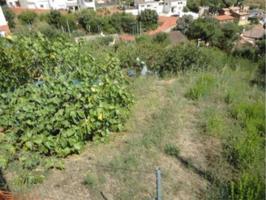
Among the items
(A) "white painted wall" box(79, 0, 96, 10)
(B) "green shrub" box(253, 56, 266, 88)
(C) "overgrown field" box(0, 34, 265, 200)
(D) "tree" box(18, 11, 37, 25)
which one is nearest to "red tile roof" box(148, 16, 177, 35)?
(A) "white painted wall" box(79, 0, 96, 10)

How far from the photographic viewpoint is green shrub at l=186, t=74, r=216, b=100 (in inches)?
144

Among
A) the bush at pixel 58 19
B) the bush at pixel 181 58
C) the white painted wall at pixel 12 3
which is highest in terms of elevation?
the bush at pixel 181 58

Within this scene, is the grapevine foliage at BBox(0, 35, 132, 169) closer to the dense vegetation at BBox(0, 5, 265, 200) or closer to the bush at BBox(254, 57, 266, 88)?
the dense vegetation at BBox(0, 5, 265, 200)

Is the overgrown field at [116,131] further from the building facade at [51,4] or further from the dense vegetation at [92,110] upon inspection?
the building facade at [51,4]

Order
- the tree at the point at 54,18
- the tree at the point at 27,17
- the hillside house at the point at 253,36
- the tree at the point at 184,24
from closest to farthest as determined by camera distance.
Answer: the hillside house at the point at 253,36 → the tree at the point at 184,24 → the tree at the point at 54,18 → the tree at the point at 27,17

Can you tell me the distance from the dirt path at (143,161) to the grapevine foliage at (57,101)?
0.56ft

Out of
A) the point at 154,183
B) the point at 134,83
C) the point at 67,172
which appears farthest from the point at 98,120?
the point at 134,83

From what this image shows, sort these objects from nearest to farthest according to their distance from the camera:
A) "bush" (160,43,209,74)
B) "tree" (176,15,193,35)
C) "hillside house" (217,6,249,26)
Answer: "bush" (160,43,209,74) < "tree" (176,15,193,35) < "hillside house" (217,6,249,26)

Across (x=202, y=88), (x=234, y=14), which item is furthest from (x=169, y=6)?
(x=202, y=88)

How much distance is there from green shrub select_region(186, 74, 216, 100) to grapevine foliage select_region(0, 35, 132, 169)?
802 mm

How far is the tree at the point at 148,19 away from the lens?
25344 millimetres

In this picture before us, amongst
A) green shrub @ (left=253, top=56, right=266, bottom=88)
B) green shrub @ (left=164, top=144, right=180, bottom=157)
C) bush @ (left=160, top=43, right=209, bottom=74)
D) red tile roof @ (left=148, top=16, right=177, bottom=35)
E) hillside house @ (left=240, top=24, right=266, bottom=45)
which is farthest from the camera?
red tile roof @ (left=148, top=16, right=177, bottom=35)

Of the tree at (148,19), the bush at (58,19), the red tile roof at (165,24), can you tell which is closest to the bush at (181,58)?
the red tile roof at (165,24)

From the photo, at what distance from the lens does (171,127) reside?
306cm
